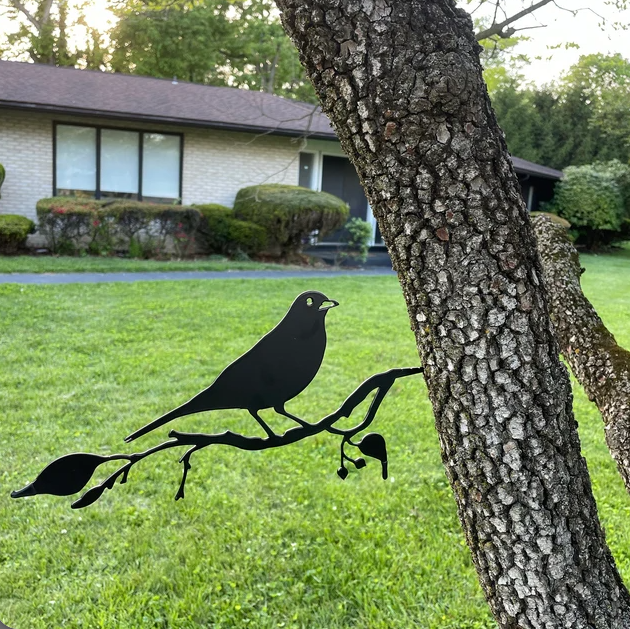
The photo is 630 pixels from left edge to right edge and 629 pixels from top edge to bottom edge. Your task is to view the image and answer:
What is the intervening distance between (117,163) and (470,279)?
1346 cm

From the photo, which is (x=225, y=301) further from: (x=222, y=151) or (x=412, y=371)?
(x=222, y=151)

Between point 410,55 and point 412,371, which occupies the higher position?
point 410,55

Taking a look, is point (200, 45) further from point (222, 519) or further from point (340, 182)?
point (222, 519)

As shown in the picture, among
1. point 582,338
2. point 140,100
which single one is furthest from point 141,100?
point 582,338

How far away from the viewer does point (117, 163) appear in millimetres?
13531

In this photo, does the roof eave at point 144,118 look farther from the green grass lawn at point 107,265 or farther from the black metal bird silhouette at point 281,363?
the black metal bird silhouette at point 281,363

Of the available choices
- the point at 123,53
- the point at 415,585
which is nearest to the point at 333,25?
the point at 415,585

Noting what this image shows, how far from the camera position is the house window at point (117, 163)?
13.1 meters

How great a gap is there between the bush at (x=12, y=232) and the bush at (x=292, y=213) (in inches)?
158

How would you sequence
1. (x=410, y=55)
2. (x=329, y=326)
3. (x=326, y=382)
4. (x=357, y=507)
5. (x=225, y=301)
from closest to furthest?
(x=410, y=55), (x=357, y=507), (x=326, y=382), (x=329, y=326), (x=225, y=301)

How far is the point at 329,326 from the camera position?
22.7 ft

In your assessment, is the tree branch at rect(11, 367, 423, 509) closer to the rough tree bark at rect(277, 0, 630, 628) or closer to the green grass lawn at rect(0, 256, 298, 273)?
the rough tree bark at rect(277, 0, 630, 628)

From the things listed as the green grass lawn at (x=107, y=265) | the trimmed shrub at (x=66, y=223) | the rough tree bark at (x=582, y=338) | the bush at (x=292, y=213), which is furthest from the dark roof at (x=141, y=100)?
the rough tree bark at (x=582, y=338)

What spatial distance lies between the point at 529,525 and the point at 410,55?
3.32 ft
